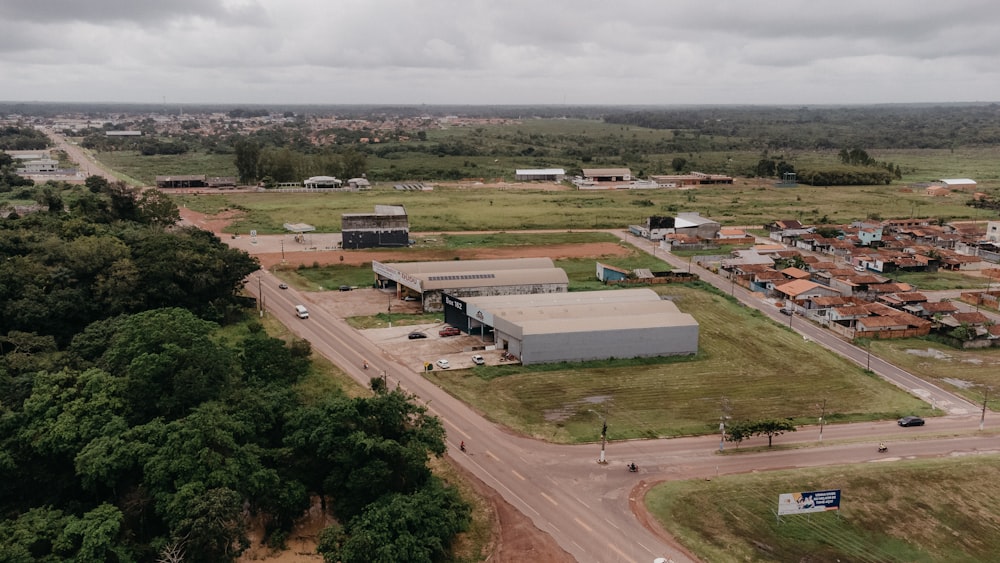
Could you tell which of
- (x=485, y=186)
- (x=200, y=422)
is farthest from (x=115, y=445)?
(x=485, y=186)

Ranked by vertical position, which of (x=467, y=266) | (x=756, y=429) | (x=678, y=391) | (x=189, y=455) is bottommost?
(x=678, y=391)

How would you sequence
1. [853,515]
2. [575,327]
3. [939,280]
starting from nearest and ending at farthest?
[853,515] → [575,327] → [939,280]

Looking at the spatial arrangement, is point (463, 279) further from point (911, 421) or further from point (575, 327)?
point (911, 421)

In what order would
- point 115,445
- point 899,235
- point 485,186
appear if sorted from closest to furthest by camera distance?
point 115,445, point 899,235, point 485,186

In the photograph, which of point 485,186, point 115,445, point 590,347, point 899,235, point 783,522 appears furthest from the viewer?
point 485,186

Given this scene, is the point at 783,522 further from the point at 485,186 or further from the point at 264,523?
the point at 485,186

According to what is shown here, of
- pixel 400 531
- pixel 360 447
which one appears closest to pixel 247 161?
pixel 360 447
